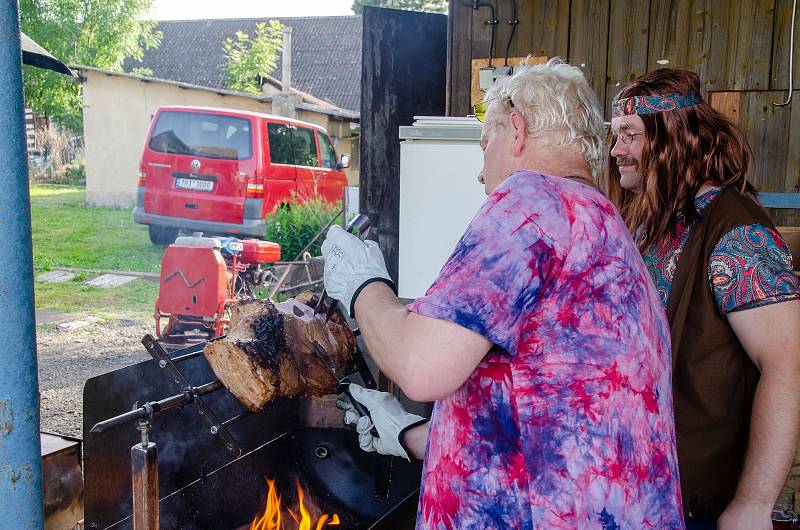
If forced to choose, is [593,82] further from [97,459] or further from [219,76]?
[219,76]

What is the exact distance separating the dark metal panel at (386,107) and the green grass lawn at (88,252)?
5663mm

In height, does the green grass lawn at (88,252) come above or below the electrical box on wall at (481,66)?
below

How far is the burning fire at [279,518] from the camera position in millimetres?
2760

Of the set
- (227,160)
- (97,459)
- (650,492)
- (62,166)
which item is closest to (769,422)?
(650,492)

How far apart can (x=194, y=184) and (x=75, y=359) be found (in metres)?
3.34

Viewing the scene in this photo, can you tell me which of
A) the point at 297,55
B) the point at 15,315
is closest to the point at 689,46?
the point at 15,315

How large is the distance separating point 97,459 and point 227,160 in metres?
8.11

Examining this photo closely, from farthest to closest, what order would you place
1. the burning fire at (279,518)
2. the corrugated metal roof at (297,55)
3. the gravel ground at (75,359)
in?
1. the corrugated metal roof at (297,55)
2. the gravel ground at (75,359)
3. the burning fire at (279,518)

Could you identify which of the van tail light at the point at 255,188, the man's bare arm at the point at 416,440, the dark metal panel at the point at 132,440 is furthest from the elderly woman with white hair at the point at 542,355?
the van tail light at the point at 255,188

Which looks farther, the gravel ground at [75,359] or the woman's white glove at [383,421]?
the gravel ground at [75,359]

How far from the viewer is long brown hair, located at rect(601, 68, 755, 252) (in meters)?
1.88

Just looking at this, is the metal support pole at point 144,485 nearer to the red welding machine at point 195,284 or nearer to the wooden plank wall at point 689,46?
the wooden plank wall at point 689,46

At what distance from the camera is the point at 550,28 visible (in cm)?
391

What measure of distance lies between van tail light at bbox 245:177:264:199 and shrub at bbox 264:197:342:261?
34 cm
